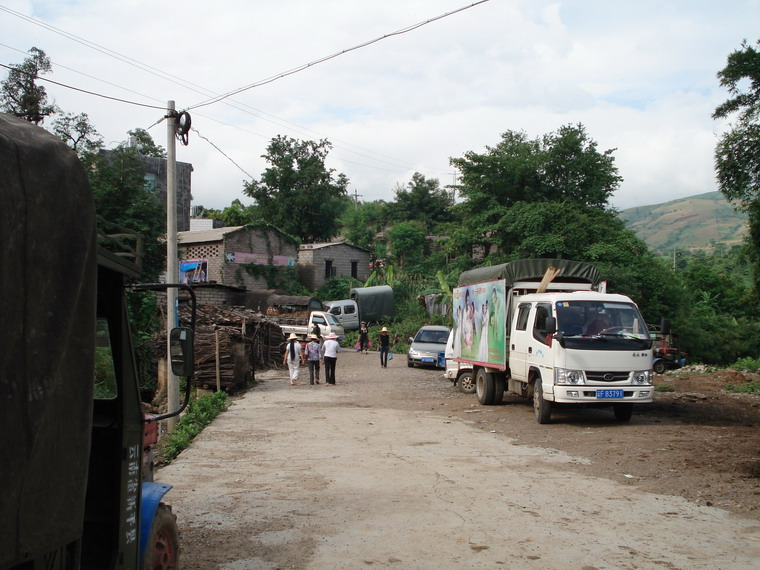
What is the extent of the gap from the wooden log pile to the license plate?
34.1 feet

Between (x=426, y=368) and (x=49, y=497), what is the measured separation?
24810 millimetres

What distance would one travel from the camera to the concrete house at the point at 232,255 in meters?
42.0

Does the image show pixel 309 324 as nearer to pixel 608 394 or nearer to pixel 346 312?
pixel 346 312

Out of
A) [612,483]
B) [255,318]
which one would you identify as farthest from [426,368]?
[612,483]

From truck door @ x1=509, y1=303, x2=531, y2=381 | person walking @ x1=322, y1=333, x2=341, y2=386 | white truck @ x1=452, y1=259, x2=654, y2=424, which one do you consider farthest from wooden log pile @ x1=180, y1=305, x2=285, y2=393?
truck door @ x1=509, y1=303, x2=531, y2=381

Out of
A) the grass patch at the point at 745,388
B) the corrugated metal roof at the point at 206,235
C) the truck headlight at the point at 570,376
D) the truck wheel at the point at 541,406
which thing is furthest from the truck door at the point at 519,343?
the corrugated metal roof at the point at 206,235

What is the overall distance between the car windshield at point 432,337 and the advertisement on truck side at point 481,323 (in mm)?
8994

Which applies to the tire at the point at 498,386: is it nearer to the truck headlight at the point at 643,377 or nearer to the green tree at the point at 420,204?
the truck headlight at the point at 643,377

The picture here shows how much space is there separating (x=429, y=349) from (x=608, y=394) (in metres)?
14.7

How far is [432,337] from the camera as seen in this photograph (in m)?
27.9

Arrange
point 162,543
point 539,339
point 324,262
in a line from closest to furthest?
point 162,543 → point 539,339 → point 324,262

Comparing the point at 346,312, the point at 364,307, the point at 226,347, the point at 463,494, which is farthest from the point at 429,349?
the point at 463,494

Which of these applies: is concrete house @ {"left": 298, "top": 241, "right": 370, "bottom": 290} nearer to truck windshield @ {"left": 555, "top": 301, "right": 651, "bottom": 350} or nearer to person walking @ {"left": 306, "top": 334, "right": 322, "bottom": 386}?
person walking @ {"left": 306, "top": 334, "right": 322, "bottom": 386}

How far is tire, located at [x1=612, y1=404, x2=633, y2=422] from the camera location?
1312 centimetres
